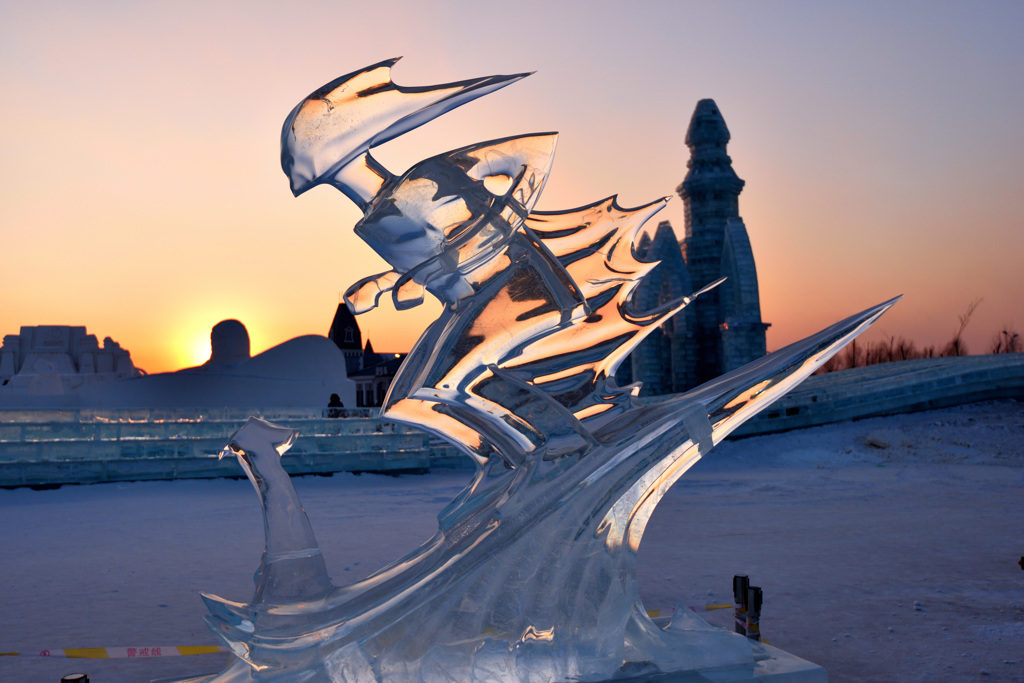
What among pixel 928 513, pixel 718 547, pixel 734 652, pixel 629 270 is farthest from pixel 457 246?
pixel 928 513

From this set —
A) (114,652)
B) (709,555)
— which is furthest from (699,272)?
(114,652)

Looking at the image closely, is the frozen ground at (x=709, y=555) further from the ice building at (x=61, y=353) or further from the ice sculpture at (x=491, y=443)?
the ice building at (x=61, y=353)

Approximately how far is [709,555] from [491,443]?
3220 millimetres

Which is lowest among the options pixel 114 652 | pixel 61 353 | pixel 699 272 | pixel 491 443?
pixel 114 652

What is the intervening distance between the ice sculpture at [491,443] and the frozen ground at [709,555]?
1.22 meters

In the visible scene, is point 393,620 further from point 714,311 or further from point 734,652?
point 714,311

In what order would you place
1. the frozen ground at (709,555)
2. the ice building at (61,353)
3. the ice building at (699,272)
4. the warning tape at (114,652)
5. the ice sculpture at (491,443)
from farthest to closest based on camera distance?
the ice building at (61,353) < the ice building at (699,272) < the frozen ground at (709,555) < the warning tape at (114,652) < the ice sculpture at (491,443)

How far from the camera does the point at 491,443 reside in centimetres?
292

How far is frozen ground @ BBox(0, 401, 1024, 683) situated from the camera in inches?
144

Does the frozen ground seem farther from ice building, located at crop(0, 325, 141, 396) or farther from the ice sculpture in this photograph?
ice building, located at crop(0, 325, 141, 396)

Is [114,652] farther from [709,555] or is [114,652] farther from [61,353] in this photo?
[61,353]

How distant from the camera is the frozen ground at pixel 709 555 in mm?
3660

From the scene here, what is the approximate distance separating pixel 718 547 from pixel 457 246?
4.03m

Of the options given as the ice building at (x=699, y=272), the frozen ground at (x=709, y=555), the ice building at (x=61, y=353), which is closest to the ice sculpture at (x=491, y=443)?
the frozen ground at (x=709, y=555)
